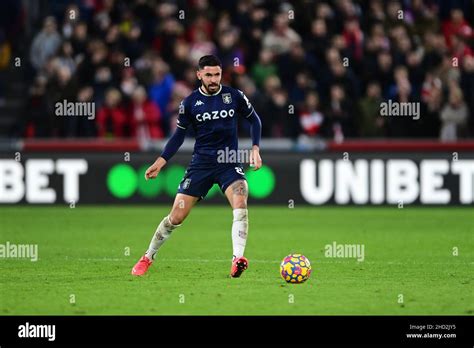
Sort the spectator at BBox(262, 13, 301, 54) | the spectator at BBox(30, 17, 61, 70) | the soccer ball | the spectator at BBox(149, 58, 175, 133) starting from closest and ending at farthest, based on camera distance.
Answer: the soccer ball, the spectator at BBox(149, 58, 175, 133), the spectator at BBox(262, 13, 301, 54), the spectator at BBox(30, 17, 61, 70)

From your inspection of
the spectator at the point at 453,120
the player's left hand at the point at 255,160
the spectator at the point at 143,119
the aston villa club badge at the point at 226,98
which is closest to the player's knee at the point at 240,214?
the player's left hand at the point at 255,160

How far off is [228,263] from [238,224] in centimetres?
177

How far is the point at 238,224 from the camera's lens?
1290 cm

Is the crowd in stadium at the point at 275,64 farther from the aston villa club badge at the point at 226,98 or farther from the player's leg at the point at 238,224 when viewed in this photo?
the player's leg at the point at 238,224

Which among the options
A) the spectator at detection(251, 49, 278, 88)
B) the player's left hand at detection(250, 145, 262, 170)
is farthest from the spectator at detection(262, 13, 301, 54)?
the player's left hand at detection(250, 145, 262, 170)

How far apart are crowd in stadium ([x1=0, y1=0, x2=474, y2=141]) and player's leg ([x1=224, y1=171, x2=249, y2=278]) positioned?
10.0m

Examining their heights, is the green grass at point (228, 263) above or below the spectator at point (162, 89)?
below

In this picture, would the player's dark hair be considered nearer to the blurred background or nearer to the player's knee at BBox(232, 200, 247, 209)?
the player's knee at BBox(232, 200, 247, 209)

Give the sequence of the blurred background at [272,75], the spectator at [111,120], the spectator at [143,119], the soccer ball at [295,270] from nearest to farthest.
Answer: the soccer ball at [295,270] → the blurred background at [272,75] → the spectator at [111,120] → the spectator at [143,119]

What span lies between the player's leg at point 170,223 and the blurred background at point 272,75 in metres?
9.08

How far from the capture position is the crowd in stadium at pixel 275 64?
23.4 m

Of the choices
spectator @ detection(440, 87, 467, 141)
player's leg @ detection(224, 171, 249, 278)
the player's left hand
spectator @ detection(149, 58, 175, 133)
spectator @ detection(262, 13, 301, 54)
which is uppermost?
spectator @ detection(262, 13, 301, 54)

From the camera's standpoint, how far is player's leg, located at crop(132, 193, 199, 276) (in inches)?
520
